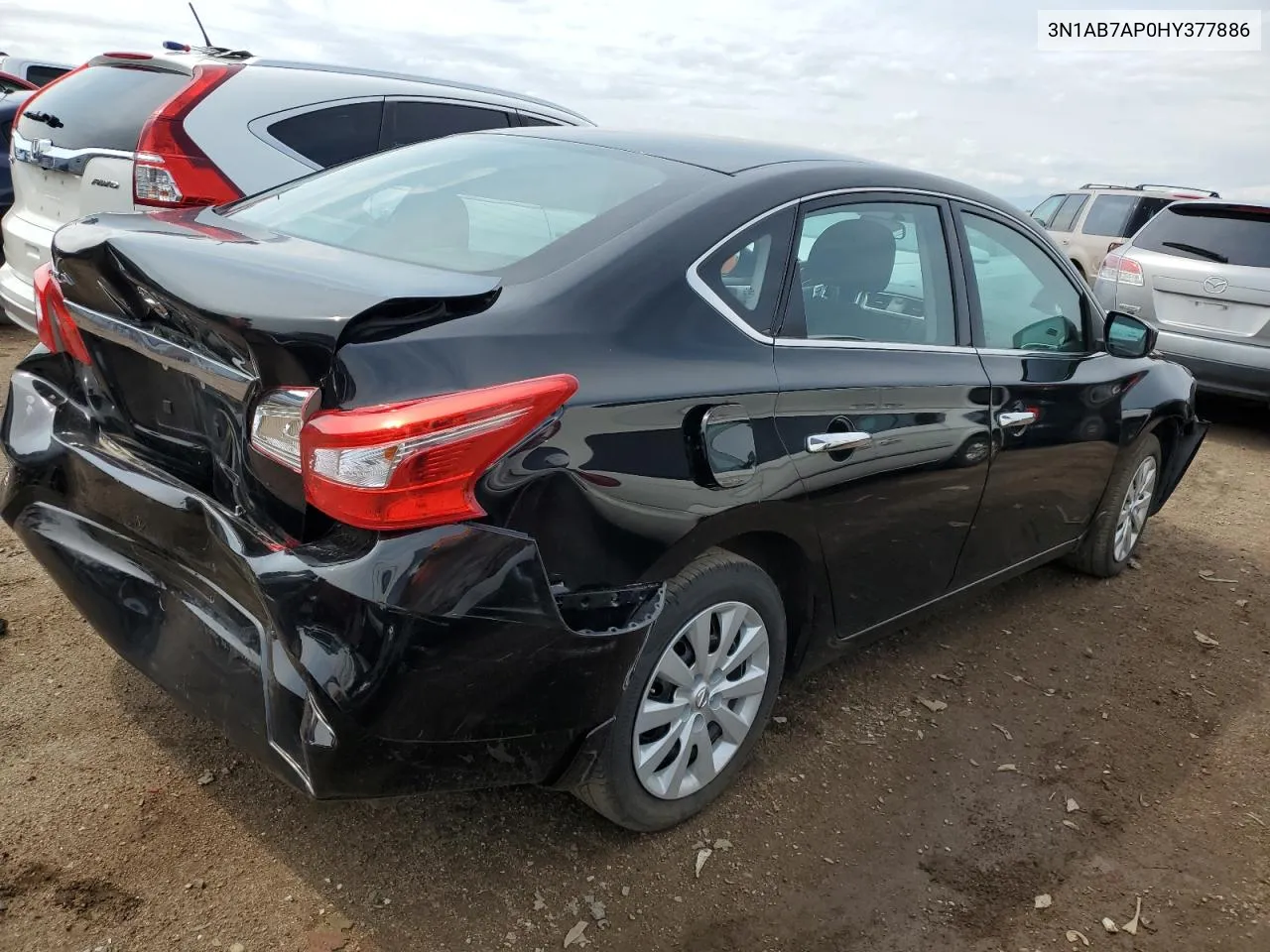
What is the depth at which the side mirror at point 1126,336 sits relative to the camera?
388 cm

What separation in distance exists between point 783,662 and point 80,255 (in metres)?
1.96

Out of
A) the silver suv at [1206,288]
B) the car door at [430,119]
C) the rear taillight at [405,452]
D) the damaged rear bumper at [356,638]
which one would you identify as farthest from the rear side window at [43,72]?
the rear taillight at [405,452]

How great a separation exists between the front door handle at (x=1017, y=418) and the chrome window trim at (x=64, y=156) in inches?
154

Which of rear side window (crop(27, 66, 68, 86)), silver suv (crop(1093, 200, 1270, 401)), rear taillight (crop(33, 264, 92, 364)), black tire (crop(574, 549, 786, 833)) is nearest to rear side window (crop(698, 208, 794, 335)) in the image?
black tire (crop(574, 549, 786, 833))

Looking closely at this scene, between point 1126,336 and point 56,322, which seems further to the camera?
point 1126,336

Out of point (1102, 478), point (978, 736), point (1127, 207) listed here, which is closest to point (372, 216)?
point (978, 736)

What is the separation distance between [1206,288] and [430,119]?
5.22 metres

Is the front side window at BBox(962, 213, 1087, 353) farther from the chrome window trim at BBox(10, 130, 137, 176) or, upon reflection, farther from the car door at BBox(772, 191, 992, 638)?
the chrome window trim at BBox(10, 130, 137, 176)

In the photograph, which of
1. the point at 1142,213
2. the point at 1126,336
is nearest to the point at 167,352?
the point at 1126,336

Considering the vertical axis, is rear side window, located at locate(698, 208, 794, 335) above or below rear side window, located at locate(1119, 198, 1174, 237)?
above

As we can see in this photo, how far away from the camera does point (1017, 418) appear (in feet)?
10.8

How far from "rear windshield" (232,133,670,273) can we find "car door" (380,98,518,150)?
→ 2179 millimetres

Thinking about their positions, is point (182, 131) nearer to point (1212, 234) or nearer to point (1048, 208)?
point (1212, 234)

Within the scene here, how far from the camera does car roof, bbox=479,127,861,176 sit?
2.75 metres
